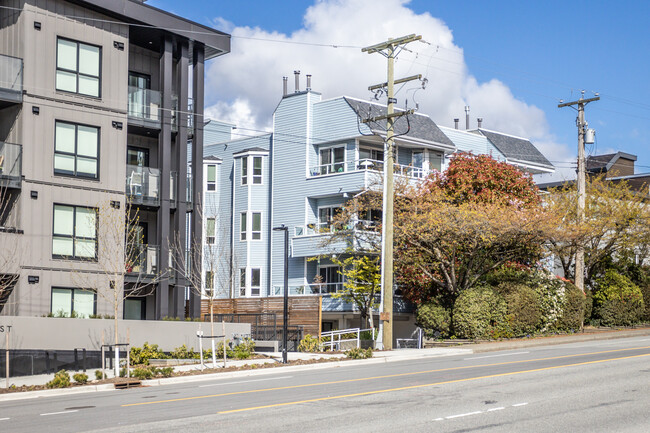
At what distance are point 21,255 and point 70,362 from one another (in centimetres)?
452

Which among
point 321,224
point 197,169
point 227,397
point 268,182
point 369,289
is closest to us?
point 227,397

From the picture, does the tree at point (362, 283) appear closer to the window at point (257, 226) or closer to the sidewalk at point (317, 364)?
the window at point (257, 226)

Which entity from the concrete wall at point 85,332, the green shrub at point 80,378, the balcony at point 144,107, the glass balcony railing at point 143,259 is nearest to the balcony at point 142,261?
the glass balcony railing at point 143,259

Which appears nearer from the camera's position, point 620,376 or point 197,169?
point 620,376

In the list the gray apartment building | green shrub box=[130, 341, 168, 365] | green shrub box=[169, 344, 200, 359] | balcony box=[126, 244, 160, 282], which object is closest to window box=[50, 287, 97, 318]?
the gray apartment building

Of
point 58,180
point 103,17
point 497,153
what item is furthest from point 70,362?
point 497,153

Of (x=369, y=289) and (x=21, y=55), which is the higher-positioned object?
(x=21, y=55)

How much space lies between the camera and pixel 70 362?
87.7ft

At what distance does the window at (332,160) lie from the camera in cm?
4719

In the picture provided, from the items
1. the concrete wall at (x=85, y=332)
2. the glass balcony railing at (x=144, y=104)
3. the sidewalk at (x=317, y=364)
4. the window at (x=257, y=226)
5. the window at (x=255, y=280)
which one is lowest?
the sidewalk at (x=317, y=364)

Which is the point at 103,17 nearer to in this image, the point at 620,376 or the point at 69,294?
the point at 69,294

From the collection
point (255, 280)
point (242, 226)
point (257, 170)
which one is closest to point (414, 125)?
point (257, 170)

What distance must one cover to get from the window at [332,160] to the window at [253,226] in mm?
5445

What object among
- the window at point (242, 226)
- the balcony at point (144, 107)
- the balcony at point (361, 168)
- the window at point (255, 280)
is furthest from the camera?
the window at point (242, 226)
